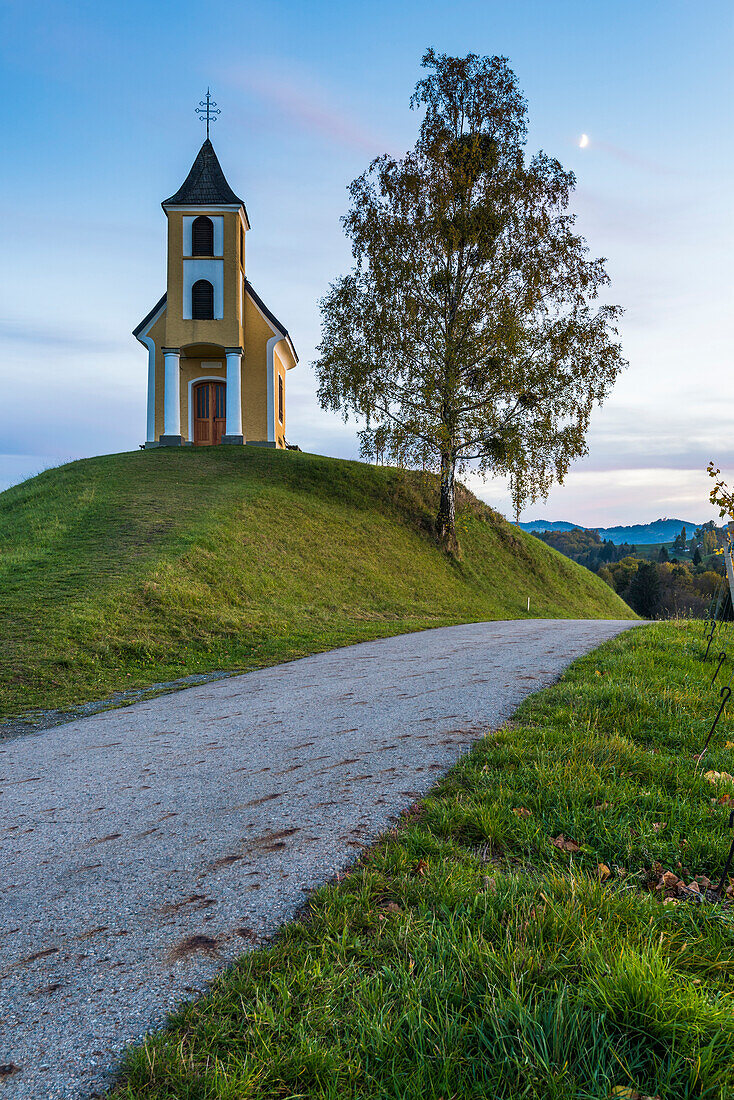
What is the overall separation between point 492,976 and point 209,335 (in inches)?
1242

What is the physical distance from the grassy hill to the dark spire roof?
12.0 m

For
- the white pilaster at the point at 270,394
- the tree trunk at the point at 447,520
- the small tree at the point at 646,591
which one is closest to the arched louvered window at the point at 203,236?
the white pilaster at the point at 270,394

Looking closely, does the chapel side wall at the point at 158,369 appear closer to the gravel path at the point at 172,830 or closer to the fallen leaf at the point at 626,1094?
the gravel path at the point at 172,830

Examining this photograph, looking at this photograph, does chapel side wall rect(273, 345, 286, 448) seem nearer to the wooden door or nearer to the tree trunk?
the wooden door

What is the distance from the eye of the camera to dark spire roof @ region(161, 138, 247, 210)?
3066 cm

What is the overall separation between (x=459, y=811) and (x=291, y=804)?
1.08 m

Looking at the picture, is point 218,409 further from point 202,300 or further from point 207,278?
point 207,278

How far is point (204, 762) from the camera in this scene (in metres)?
5.16

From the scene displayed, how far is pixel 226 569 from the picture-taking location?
52.8ft

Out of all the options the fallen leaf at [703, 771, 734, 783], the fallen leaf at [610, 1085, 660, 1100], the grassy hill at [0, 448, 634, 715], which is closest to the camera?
the fallen leaf at [610, 1085, 660, 1100]

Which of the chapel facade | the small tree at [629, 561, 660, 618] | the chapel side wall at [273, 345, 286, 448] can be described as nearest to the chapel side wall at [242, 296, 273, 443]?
the chapel facade

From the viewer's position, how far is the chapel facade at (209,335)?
30.5m

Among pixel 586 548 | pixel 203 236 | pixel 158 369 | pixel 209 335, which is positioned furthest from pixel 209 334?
pixel 586 548

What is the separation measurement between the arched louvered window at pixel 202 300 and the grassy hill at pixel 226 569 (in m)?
6.76
